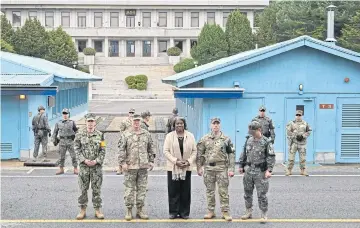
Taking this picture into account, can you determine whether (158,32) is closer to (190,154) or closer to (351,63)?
(351,63)

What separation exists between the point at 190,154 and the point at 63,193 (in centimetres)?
384

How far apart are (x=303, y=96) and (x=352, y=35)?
34.7m

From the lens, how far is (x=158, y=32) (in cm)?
8638

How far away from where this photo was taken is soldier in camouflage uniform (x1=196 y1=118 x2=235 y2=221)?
10422 mm

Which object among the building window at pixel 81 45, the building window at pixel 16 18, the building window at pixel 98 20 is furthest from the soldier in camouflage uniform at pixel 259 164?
the building window at pixel 16 18

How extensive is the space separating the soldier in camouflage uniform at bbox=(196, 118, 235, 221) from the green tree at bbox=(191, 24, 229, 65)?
185ft

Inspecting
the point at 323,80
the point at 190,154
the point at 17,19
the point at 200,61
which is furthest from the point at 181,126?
the point at 17,19

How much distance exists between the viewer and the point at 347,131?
18.8 metres

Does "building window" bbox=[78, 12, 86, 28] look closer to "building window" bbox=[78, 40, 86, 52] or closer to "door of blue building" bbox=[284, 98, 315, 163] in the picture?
"building window" bbox=[78, 40, 86, 52]

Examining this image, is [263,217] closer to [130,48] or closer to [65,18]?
[130,48]

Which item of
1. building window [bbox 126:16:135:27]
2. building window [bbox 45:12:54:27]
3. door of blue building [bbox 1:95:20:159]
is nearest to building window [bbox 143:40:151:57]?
building window [bbox 126:16:135:27]

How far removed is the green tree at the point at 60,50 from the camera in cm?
6662

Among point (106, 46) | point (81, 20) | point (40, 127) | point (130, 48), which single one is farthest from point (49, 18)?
point (40, 127)

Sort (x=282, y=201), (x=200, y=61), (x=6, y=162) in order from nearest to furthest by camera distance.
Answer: (x=282, y=201) → (x=6, y=162) → (x=200, y=61)
